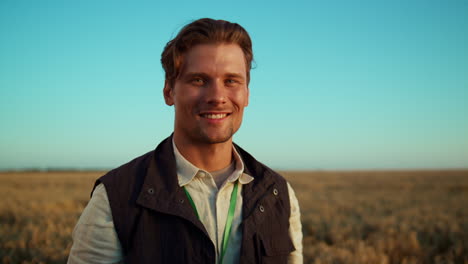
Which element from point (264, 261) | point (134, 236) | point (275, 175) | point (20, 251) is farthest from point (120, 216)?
point (20, 251)

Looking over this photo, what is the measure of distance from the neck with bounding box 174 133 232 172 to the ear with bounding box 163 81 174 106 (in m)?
0.25

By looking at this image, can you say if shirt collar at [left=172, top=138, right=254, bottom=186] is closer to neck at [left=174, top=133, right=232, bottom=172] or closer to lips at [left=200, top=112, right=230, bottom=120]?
neck at [left=174, top=133, right=232, bottom=172]

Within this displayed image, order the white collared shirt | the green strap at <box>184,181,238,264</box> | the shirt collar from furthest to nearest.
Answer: the shirt collar
the green strap at <box>184,181,238,264</box>
the white collared shirt

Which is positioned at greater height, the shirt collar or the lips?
the lips

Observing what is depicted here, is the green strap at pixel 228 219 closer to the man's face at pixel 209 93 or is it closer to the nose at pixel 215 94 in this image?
the man's face at pixel 209 93

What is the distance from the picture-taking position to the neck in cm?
220

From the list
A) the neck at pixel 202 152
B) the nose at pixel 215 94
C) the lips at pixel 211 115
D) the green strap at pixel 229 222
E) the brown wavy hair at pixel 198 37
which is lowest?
the green strap at pixel 229 222

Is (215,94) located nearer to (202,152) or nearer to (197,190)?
(202,152)

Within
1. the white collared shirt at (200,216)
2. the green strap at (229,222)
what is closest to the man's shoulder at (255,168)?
the white collared shirt at (200,216)

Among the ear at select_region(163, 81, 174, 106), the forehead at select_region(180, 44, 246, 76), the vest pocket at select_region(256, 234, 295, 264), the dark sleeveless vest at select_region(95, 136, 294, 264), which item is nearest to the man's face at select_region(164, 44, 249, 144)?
the forehead at select_region(180, 44, 246, 76)

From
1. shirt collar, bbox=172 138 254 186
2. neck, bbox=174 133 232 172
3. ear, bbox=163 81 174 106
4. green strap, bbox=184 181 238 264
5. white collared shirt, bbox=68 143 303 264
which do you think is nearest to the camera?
white collared shirt, bbox=68 143 303 264

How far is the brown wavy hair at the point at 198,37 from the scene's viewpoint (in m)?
2.13

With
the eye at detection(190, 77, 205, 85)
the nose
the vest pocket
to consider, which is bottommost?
the vest pocket

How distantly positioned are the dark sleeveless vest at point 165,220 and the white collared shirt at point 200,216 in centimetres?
5
